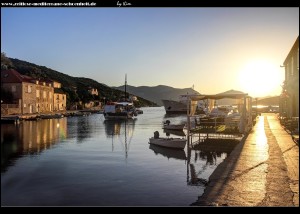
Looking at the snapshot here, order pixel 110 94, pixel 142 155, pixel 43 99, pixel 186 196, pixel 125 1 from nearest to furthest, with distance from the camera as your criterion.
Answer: pixel 125 1 → pixel 186 196 → pixel 142 155 → pixel 43 99 → pixel 110 94

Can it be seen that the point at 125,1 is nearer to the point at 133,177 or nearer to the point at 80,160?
the point at 133,177

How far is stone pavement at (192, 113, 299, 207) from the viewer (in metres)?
8.74

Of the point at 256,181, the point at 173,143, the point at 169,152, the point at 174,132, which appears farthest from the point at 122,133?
the point at 256,181

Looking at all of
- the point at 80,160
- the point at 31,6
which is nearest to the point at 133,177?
the point at 80,160

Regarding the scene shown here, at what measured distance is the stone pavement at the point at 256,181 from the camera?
28.7 feet

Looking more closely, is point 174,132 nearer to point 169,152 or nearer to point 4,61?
point 169,152

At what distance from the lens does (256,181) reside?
10.9 metres

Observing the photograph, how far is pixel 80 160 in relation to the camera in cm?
2275

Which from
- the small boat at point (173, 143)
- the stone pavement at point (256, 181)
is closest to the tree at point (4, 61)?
the stone pavement at point (256, 181)

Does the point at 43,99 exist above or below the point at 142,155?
above

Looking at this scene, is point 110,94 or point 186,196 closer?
point 186,196

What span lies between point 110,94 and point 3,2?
523 feet

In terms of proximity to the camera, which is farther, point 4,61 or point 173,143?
point 173,143

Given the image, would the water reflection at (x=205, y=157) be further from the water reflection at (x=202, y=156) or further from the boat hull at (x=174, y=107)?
the boat hull at (x=174, y=107)
